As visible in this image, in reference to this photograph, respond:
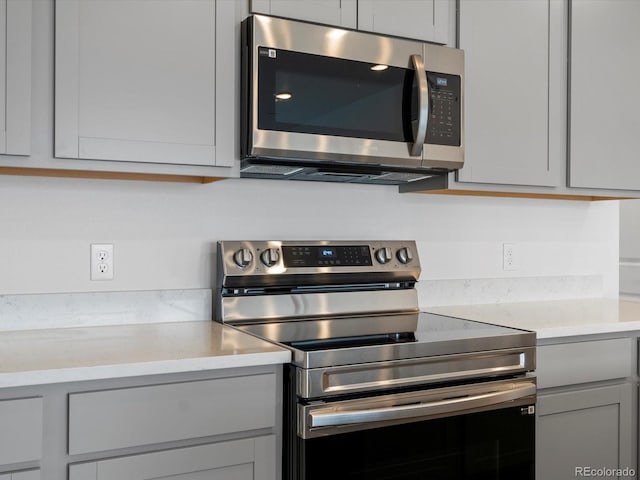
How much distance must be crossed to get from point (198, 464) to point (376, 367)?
0.48 metres

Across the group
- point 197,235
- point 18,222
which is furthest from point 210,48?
point 18,222

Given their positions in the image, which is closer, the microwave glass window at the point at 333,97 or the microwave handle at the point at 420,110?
the microwave glass window at the point at 333,97

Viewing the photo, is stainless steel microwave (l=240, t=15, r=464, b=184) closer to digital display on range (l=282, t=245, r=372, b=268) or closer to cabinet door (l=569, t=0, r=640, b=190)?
digital display on range (l=282, t=245, r=372, b=268)

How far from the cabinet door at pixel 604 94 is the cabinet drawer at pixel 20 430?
6.27ft

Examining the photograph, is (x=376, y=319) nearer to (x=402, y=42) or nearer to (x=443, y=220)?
(x=443, y=220)

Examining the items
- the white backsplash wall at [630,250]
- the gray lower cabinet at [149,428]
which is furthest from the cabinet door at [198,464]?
the white backsplash wall at [630,250]

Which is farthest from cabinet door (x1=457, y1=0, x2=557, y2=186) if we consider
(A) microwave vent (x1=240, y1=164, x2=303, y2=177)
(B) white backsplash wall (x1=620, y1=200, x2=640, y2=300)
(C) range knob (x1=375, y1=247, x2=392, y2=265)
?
(B) white backsplash wall (x1=620, y1=200, x2=640, y2=300)

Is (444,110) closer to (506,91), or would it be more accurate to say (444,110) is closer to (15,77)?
(506,91)

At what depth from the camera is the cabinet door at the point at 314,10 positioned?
1867 mm

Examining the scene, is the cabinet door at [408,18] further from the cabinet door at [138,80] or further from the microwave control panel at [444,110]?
the cabinet door at [138,80]

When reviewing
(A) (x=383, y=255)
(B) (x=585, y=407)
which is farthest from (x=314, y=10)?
(B) (x=585, y=407)

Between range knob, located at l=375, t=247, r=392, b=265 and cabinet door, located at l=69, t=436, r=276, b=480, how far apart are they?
85 centimetres

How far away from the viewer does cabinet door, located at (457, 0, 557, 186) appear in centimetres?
220

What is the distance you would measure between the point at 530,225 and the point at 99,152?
1.77m
